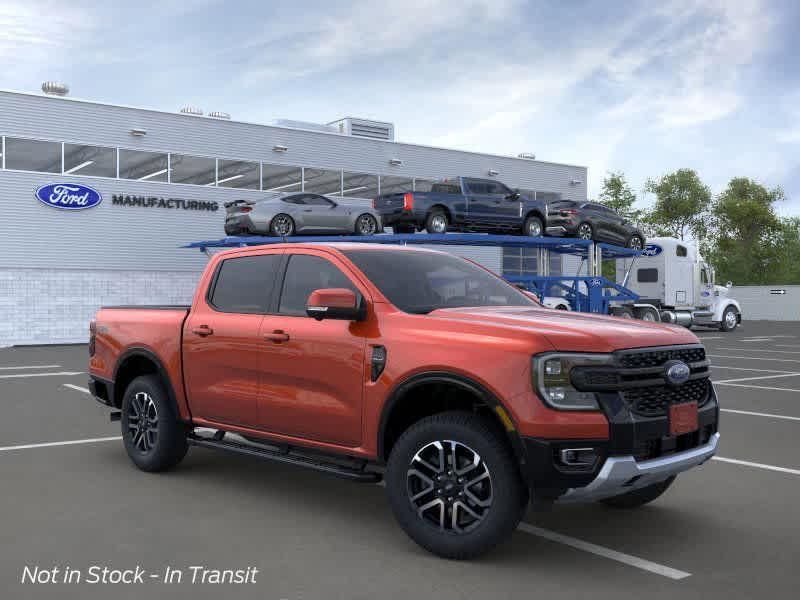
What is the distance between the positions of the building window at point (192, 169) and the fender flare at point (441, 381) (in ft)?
90.7

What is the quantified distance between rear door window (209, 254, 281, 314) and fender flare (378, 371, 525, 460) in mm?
1520

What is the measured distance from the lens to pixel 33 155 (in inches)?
1116

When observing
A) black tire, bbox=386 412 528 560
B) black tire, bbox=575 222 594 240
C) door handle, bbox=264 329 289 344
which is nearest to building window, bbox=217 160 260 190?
black tire, bbox=575 222 594 240

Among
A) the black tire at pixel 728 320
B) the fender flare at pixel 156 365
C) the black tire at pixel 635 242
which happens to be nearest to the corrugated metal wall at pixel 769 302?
the black tire at pixel 728 320

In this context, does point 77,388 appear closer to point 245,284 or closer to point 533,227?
point 245,284

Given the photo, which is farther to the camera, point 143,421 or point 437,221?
point 437,221

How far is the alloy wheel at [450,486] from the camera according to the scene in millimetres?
4621

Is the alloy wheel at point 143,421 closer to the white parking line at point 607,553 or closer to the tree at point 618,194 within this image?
the white parking line at point 607,553

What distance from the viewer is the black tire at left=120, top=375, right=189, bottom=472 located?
6.77 meters

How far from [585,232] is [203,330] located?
69.7ft

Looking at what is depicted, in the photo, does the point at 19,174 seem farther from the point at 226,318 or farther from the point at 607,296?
the point at 226,318

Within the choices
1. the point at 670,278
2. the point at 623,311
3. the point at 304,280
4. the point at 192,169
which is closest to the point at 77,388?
the point at 304,280

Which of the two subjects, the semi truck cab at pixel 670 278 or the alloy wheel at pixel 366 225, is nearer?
the alloy wheel at pixel 366 225

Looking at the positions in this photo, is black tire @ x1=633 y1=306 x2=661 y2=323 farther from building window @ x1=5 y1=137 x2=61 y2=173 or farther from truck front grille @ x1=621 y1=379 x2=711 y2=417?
truck front grille @ x1=621 y1=379 x2=711 y2=417
